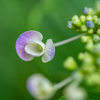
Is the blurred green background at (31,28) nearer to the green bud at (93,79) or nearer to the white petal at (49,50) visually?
the white petal at (49,50)

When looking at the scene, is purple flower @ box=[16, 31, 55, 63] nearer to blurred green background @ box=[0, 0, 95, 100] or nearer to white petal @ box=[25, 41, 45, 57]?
white petal @ box=[25, 41, 45, 57]

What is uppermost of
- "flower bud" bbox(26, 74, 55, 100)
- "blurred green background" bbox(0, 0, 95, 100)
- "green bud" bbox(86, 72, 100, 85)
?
"blurred green background" bbox(0, 0, 95, 100)

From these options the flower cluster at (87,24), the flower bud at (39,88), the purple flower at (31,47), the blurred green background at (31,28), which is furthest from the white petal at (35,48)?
the blurred green background at (31,28)

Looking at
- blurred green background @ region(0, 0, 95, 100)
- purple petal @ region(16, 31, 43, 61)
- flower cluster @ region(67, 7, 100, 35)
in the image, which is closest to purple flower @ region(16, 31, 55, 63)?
purple petal @ region(16, 31, 43, 61)

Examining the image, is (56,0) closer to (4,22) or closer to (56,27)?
(56,27)

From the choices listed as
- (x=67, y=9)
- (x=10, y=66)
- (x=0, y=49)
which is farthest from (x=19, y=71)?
(x=67, y=9)

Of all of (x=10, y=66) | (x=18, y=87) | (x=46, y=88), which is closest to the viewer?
(x=46, y=88)

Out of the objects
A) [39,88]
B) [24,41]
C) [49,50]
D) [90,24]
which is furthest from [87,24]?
[39,88]
